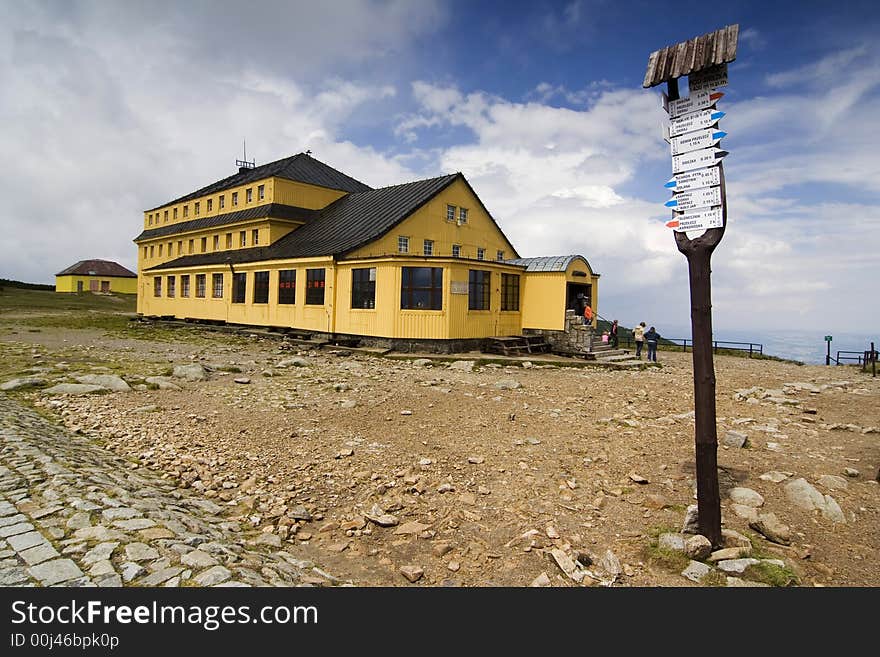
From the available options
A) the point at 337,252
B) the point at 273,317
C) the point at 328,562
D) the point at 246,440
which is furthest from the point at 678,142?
the point at 273,317

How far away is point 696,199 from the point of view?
19.1 feet

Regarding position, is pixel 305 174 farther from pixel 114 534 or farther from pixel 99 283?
pixel 99 283

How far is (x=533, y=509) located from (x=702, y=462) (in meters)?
2.09

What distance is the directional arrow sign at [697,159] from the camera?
227 inches

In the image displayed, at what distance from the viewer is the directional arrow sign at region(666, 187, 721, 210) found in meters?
5.70

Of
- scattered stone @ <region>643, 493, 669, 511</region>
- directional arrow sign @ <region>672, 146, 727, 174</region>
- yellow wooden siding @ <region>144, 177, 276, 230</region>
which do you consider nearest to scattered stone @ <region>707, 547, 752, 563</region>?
scattered stone @ <region>643, 493, 669, 511</region>

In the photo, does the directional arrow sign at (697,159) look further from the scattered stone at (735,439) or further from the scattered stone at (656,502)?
the scattered stone at (735,439)

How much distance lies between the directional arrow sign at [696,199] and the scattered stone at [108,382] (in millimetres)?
12919

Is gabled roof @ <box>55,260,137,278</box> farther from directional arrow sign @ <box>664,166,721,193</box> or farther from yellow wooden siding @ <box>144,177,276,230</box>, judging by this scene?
directional arrow sign @ <box>664,166,721,193</box>

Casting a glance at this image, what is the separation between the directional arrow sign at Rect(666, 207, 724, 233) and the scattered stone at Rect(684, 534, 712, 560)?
3416 mm

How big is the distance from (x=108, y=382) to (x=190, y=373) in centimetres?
228

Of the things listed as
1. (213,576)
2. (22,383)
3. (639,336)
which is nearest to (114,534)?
(213,576)

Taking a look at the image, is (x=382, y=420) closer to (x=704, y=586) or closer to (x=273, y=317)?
(x=704, y=586)

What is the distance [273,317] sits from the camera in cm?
2905
